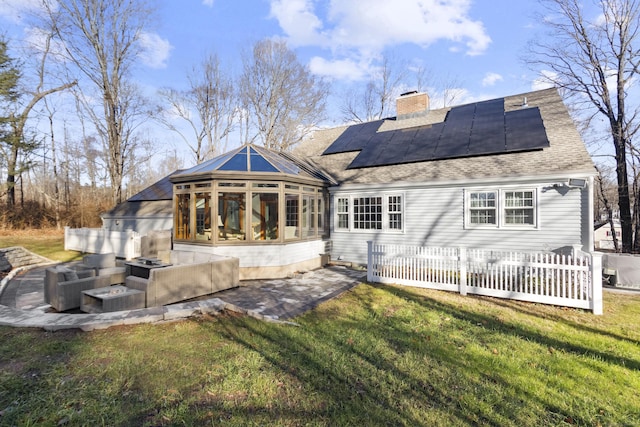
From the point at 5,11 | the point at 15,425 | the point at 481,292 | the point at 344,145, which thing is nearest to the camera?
the point at 15,425

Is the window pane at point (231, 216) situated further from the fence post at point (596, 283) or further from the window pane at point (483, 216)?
the fence post at point (596, 283)

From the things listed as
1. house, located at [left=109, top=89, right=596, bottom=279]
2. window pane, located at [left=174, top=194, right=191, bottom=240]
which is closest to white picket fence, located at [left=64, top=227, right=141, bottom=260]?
window pane, located at [left=174, top=194, right=191, bottom=240]

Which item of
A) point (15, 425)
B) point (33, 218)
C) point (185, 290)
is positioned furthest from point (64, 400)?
point (33, 218)

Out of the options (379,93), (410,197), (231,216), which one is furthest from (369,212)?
(379,93)

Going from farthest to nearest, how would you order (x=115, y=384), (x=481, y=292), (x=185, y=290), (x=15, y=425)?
(x=481, y=292)
(x=185, y=290)
(x=115, y=384)
(x=15, y=425)

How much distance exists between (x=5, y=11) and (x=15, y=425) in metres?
25.0

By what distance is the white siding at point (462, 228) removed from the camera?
26.1 ft

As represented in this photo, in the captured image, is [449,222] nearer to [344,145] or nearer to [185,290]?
[344,145]

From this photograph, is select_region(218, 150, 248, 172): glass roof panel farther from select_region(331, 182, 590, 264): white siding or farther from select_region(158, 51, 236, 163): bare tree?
select_region(158, 51, 236, 163): bare tree

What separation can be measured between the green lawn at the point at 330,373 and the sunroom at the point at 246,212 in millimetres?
3324

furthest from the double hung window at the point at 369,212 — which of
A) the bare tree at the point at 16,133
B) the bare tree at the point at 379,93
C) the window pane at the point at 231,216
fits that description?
the bare tree at the point at 16,133

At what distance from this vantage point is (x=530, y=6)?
1434cm

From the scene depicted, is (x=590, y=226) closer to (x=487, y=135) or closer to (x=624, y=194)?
(x=487, y=135)

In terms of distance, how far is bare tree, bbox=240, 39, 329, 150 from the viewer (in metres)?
25.5
